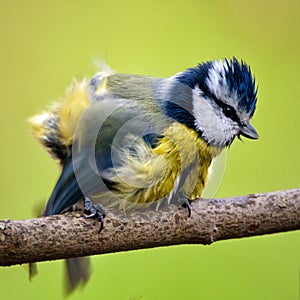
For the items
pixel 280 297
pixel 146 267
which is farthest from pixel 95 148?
pixel 280 297

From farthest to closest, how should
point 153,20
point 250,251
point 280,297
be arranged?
1. point 153,20
2. point 250,251
3. point 280,297

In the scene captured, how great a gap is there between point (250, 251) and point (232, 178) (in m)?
0.11

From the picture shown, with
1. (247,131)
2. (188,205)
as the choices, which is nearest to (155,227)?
(188,205)

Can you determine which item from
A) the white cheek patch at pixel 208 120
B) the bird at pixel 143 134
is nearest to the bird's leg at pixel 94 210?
the bird at pixel 143 134

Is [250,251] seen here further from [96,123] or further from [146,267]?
[96,123]

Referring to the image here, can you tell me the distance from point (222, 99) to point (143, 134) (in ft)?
0.33

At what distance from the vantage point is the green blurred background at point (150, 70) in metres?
0.74

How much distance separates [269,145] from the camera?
836 millimetres

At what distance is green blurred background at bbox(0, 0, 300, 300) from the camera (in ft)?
2.44

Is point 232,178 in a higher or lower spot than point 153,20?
lower

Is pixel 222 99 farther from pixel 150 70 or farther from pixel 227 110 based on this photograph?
pixel 150 70

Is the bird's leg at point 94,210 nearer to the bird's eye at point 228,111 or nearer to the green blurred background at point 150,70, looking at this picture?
the green blurred background at point 150,70

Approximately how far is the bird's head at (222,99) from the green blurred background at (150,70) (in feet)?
0.16

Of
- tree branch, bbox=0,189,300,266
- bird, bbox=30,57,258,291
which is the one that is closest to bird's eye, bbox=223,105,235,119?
bird, bbox=30,57,258,291
